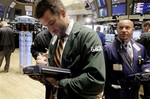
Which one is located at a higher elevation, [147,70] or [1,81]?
[147,70]

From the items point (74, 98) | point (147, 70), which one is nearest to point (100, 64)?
point (74, 98)

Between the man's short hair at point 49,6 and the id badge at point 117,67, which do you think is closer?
the man's short hair at point 49,6

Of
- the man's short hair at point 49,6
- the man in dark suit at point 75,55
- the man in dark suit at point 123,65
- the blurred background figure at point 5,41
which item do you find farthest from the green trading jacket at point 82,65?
the blurred background figure at point 5,41

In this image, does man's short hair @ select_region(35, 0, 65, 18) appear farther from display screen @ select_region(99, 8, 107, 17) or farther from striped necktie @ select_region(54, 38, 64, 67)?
display screen @ select_region(99, 8, 107, 17)

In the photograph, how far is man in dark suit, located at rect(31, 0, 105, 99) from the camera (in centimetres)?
123

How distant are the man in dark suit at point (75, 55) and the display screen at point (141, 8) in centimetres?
630

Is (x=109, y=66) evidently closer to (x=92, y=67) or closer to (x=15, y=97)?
(x=92, y=67)

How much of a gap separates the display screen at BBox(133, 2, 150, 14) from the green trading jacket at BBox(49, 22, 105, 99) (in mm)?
6307

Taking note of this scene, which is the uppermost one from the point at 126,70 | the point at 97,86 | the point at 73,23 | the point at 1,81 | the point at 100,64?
the point at 73,23

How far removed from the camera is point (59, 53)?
1.42m

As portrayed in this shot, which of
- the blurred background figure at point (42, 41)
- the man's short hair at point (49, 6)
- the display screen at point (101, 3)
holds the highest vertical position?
the display screen at point (101, 3)

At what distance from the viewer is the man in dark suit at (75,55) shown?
4.04ft

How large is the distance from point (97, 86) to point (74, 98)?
0.17 m

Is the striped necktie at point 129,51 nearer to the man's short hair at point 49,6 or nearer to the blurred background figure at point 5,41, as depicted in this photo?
the man's short hair at point 49,6
